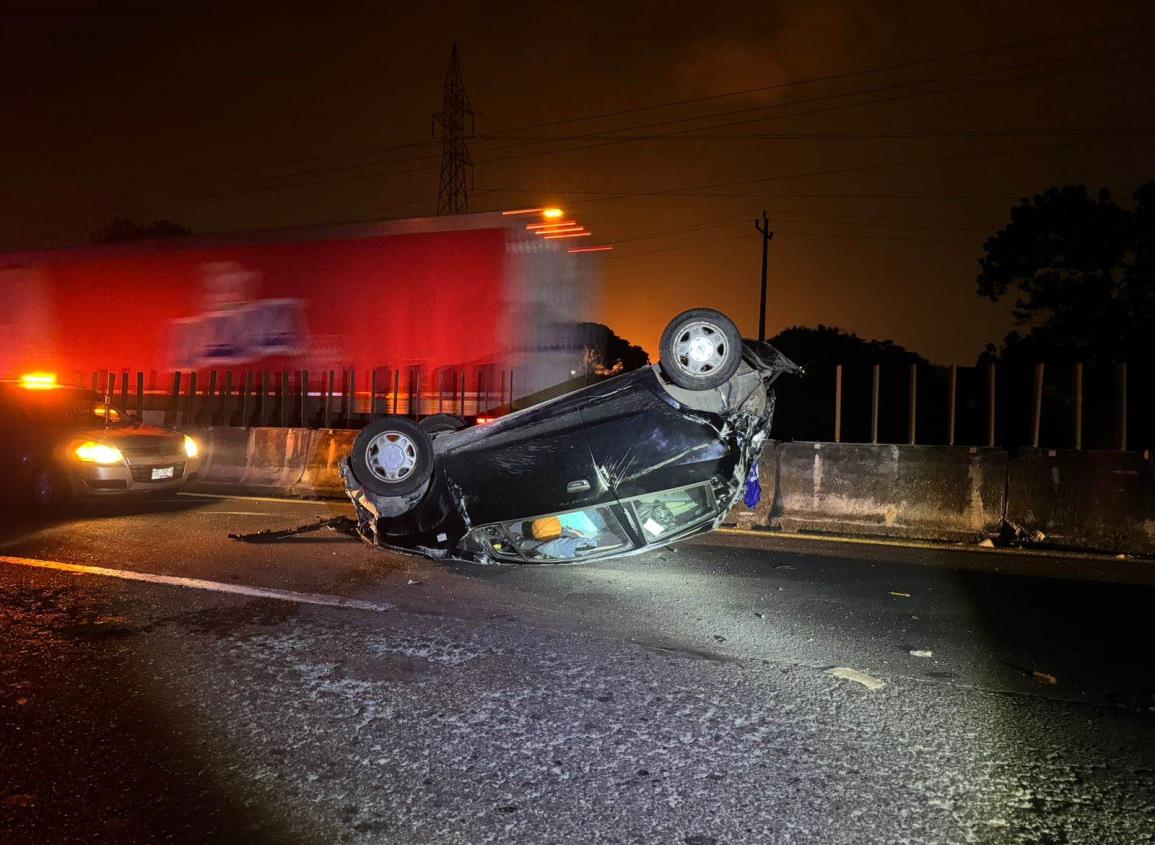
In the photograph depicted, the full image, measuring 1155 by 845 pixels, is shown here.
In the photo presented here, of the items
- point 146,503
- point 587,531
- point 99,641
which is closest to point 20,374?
point 146,503

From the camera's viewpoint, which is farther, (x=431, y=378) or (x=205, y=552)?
(x=431, y=378)

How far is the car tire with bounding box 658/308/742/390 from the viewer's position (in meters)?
4.98

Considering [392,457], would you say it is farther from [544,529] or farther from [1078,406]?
[1078,406]

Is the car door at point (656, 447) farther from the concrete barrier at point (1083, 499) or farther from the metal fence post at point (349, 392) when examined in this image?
the metal fence post at point (349, 392)

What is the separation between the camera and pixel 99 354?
16.4m

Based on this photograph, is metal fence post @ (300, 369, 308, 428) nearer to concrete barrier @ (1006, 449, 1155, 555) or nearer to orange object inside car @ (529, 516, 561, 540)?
orange object inside car @ (529, 516, 561, 540)

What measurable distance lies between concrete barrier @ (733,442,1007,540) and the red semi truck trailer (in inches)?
198

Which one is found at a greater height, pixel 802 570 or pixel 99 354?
pixel 99 354

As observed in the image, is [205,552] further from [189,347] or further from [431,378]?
[189,347]

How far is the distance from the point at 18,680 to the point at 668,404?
145 inches

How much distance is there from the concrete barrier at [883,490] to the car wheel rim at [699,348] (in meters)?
4.20

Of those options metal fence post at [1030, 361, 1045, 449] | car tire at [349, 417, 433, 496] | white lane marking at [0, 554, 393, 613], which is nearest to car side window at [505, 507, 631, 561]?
car tire at [349, 417, 433, 496]

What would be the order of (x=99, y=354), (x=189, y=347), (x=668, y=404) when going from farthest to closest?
1. (x=99, y=354)
2. (x=189, y=347)
3. (x=668, y=404)

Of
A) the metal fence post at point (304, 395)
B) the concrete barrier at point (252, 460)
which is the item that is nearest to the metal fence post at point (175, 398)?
the concrete barrier at point (252, 460)
